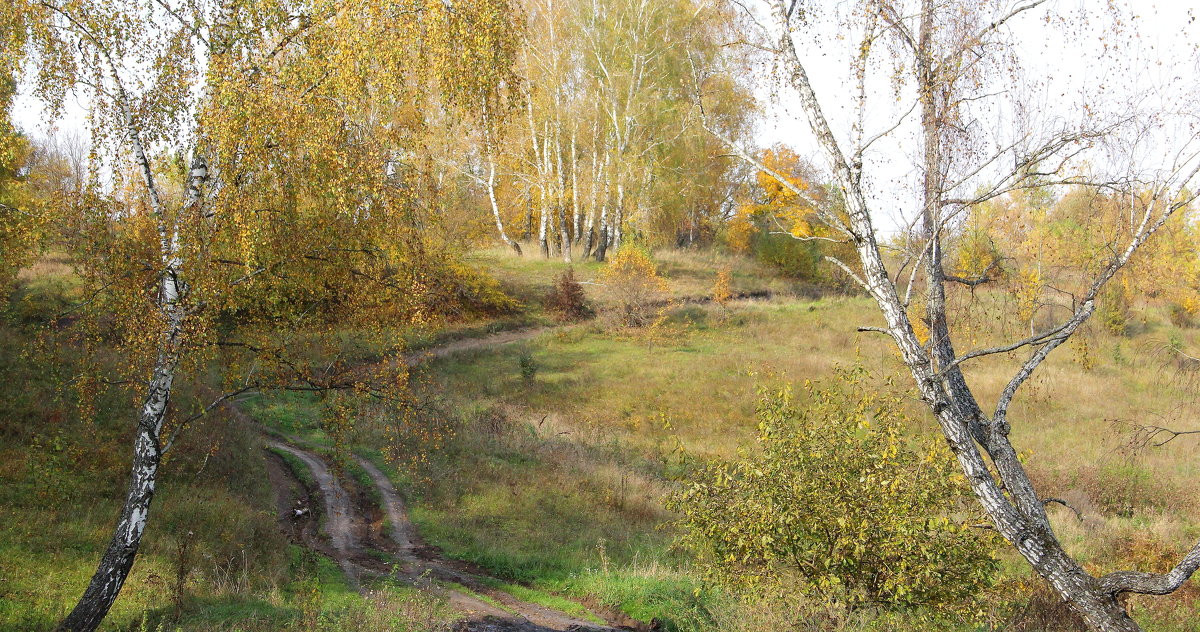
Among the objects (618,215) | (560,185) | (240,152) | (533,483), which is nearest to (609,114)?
(560,185)

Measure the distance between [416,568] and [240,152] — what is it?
6.52 meters

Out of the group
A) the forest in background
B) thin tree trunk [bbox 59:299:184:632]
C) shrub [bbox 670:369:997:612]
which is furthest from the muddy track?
thin tree trunk [bbox 59:299:184:632]

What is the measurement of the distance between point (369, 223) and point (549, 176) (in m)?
33.0

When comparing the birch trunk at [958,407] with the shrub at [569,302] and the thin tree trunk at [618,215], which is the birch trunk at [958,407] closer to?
the shrub at [569,302]

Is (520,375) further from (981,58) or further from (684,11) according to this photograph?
(684,11)

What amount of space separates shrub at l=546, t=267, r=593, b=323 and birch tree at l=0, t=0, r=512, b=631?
2681 centimetres

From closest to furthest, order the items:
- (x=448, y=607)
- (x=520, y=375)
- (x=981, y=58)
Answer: (x=981, y=58), (x=448, y=607), (x=520, y=375)

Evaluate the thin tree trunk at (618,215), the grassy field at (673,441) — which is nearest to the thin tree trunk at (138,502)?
the grassy field at (673,441)

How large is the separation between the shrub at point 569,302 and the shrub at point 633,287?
6.24ft

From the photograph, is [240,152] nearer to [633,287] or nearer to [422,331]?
[422,331]

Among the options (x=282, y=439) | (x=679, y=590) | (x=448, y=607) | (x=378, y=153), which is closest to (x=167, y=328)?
(x=378, y=153)

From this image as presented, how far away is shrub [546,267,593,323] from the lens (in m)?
34.2

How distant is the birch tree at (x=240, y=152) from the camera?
6352 mm

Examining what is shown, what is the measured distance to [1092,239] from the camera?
716cm
